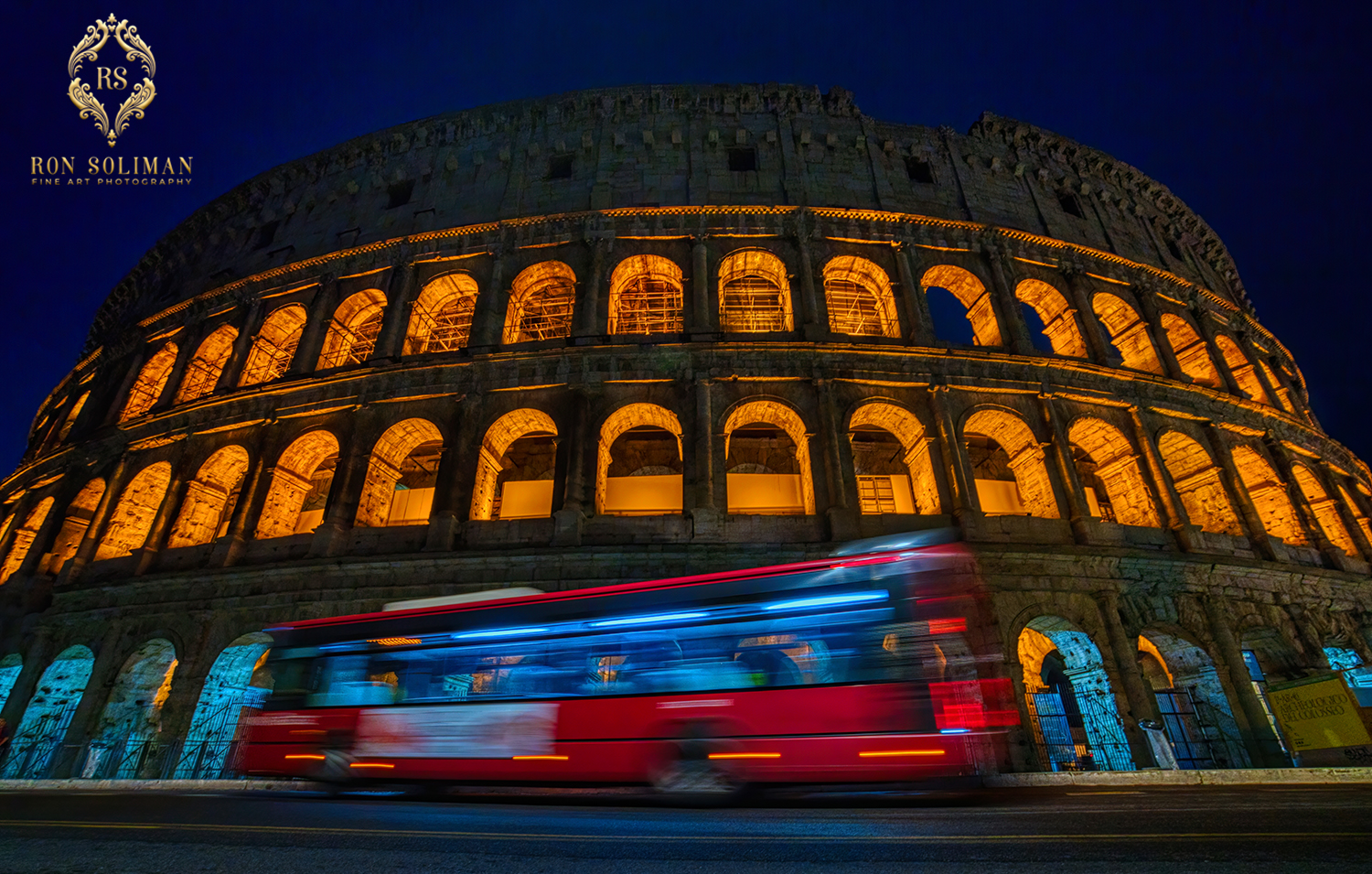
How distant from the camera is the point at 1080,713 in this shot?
13008 millimetres

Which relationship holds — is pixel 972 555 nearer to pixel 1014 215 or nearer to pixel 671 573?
pixel 671 573

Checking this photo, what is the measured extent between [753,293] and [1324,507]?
17.2 meters

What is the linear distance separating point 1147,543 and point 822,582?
1178cm

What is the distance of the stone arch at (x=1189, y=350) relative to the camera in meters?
18.7

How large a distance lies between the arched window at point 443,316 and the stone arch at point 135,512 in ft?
24.9

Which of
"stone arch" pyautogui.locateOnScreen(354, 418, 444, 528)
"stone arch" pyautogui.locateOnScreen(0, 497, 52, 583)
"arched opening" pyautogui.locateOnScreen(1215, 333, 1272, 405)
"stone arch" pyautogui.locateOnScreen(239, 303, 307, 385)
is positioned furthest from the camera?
"arched opening" pyautogui.locateOnScreen(1215, 333, 1272, 405)

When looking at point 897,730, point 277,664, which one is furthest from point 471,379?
point 897,730

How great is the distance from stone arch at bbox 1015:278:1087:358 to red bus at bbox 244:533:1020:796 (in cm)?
1362

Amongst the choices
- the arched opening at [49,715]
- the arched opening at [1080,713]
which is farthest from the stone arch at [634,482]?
the arched opening at [49,715]

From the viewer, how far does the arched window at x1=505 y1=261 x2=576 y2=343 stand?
17.3 m

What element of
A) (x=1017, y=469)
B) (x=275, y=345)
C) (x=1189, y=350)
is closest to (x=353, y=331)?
(x=275, y=345)

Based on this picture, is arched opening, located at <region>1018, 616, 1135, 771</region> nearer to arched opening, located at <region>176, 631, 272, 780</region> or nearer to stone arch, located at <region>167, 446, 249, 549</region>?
arched opening, located at <region>176, 631, 272, 780</region>

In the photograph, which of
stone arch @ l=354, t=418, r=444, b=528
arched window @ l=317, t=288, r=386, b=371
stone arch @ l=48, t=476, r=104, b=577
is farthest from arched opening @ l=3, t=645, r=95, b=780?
arched window @ l=317, t=288, r=386, b=371

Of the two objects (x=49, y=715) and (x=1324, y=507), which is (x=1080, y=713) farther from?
(x=49, y=715)
